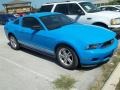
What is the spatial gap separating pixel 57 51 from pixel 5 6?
32387 mm

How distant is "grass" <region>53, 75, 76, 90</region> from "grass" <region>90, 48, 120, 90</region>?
536 mm

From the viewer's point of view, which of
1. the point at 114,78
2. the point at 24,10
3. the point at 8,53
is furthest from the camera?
the point at 24,10

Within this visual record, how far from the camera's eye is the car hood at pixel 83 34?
689 cm

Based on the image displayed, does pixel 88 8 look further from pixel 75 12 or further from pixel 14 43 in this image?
pixel 14 43

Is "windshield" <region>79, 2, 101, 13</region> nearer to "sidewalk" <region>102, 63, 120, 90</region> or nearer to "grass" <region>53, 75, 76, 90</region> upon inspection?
"sidewalk" <region>102, 63, 120, 90</region>

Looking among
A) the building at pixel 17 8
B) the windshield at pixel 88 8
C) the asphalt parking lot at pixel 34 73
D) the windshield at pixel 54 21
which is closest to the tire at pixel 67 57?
the asphalt parking lot at pixel 34 73

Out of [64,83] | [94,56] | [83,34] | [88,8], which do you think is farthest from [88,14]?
[64,83]

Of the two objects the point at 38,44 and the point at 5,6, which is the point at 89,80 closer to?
the point at 38,44

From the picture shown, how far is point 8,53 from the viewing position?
378 inches

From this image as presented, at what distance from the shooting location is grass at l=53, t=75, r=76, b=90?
592 cm

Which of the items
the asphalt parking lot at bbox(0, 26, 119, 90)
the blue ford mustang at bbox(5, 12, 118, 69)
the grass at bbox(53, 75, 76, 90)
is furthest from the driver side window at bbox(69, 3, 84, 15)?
the grass at bbox(53, 75, 76, 90)

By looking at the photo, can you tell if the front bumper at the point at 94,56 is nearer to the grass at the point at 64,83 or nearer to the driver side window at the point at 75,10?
the grass at the point at 64,83

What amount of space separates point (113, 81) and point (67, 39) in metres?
1.80

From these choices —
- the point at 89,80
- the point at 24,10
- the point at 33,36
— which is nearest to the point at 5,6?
the point at 24,10
